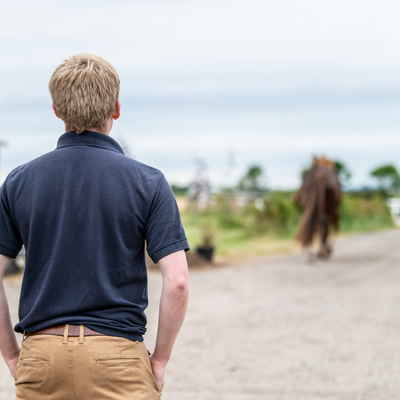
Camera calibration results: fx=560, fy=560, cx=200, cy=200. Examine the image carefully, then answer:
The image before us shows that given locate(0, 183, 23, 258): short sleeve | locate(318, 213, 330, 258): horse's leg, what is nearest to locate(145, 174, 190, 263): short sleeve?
locate(0, 183, 23, 258): short sleeve

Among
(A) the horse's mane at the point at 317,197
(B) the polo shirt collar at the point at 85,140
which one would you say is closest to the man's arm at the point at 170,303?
(B) the polo shirt collar at the point at 85,140

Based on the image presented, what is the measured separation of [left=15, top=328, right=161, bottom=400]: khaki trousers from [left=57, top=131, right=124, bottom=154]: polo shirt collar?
0.59 meters

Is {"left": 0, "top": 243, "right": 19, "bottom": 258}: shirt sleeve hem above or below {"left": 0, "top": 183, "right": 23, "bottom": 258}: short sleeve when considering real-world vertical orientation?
below

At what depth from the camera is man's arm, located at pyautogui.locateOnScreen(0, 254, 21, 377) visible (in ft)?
5.97

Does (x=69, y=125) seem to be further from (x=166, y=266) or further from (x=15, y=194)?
(x=166, y=266)

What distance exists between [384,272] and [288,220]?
7.81 m

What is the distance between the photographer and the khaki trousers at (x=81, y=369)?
1640mm

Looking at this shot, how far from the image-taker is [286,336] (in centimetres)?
598

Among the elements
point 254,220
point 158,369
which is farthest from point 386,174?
point 158,369

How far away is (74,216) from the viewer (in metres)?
1.68

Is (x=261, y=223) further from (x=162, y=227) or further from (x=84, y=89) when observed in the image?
(x=84, y=89)

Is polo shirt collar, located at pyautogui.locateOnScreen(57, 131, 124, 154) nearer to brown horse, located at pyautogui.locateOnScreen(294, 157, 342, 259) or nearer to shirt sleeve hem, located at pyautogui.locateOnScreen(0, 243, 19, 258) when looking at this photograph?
shirt sleeve hem, located at pyautogui.locateOnScreen(0, 243, 19, 258)

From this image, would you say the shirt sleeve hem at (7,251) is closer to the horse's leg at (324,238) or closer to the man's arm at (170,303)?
the man's arm at (170,303)

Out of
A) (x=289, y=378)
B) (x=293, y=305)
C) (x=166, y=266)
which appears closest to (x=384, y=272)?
(x=293, y=305)
